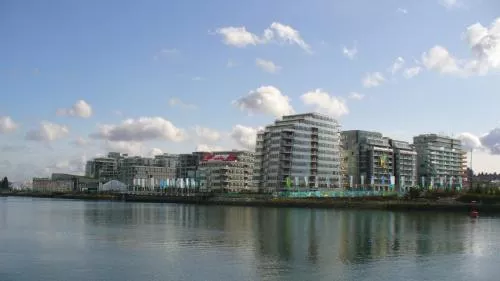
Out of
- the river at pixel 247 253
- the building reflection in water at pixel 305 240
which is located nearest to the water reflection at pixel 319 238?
the building reflection in water at pixel 305 240

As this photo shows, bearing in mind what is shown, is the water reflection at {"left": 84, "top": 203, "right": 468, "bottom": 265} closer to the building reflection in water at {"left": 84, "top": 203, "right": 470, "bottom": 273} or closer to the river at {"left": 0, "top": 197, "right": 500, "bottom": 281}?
the building reflection in water at {"left": 84, "top": 203, "right": 470, "bottom": 273}

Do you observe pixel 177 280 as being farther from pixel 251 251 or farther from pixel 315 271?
pixel 251 251

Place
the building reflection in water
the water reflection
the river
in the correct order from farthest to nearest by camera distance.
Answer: the water reflection < the building reflection in water < the river

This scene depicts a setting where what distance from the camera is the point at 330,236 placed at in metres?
80.1

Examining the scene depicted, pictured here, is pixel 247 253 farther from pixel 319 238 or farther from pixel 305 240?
pixel 319 238

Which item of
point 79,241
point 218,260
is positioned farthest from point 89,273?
point 79,241

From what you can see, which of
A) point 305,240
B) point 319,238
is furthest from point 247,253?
point 319,238

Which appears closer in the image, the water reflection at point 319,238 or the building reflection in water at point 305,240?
the building reflection in water at point 305,240

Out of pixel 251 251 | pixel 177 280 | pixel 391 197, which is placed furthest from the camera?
pixel 391 197

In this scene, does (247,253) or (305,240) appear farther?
(305,240)

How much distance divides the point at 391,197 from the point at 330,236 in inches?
4742

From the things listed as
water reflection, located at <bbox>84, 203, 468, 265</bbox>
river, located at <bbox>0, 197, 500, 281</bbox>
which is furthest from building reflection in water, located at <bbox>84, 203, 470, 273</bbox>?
river, located at <bbox>0, 197, 500, 281</bbox>

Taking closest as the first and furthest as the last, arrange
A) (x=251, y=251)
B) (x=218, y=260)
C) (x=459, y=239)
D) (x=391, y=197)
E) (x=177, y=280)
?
(x=177, y=280) → (x=218, y=260) → (x=251, y=251) → (x=459, y=239) → (x=391, y=197)

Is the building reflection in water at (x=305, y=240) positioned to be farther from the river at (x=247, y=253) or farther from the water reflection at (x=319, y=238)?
the river at (x=247, y=253)
